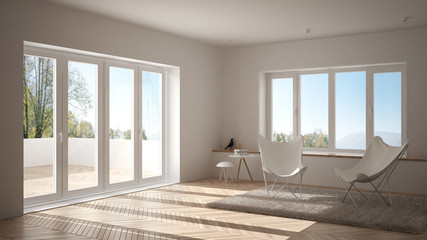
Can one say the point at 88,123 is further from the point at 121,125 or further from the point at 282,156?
the point at 282,156

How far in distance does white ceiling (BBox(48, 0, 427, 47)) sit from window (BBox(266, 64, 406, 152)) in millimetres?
847

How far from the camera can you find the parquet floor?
4051 millimetres

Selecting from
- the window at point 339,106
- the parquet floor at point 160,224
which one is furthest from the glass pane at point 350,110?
the parquet floor at point 160,224

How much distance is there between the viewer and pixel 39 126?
5.31 m

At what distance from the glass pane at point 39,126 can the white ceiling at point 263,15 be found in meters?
0.91

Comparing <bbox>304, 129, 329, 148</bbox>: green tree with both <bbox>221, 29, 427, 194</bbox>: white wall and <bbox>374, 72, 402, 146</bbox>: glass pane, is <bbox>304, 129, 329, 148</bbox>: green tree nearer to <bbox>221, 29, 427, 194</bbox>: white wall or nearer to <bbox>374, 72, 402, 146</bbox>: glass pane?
<bbox>221, 29, 427, 194</bbox>: white wall

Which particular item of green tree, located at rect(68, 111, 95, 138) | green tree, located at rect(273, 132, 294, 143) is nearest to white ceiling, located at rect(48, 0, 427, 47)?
green tree, located at rect(68, 111, 95, 138)

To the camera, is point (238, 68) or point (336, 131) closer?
point (336, 131)

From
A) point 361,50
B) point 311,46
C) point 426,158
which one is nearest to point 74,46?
point 311,46

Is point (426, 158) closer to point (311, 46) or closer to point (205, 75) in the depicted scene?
point (311, 46)

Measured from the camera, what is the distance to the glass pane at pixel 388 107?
7034 mm

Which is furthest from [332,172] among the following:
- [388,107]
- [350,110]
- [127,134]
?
[127,134]

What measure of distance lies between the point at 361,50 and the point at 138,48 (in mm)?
3770

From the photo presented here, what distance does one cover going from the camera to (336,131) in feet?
25.0
